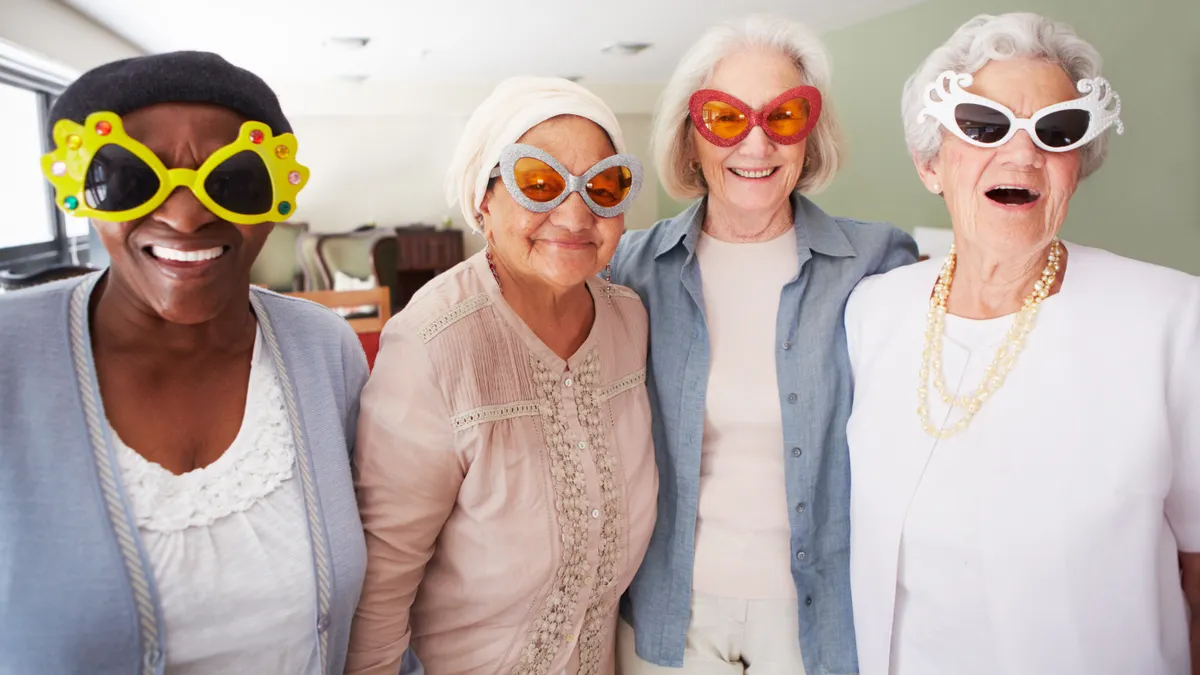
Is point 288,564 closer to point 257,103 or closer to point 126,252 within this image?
point 126,252

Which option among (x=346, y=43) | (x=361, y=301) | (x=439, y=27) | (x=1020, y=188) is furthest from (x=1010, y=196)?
(x=346, y=43)

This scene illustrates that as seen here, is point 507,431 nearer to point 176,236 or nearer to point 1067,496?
point 176,236

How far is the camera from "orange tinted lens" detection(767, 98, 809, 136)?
171 cm

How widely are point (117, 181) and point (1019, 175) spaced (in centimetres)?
145

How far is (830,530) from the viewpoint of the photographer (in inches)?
66.5

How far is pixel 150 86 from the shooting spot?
1.02 meters

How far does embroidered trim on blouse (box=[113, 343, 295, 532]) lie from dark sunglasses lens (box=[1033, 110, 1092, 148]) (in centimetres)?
139

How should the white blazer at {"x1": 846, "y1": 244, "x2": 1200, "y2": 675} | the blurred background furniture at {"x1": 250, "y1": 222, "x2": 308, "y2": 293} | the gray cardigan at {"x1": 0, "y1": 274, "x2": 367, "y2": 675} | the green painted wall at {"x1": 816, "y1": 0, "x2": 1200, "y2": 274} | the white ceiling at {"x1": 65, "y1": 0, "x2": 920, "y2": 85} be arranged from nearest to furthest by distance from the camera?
the gray cardigan at {"x1": 0, "y1": 274, "x2": 367, "y2": 675} → the white blazer at {"x1": 846, "y1": 244, "x2": 1200, "y2": 675} → the green painted wall at {"x1": 816, "y1": 0, "x2": 1200, "y2": 274} → the white ceiling at {"x1": 65, "y1": 0, "x2": 920, "y2": 85} → the blurred background furniture at {"x1": 250, "y1": 222, "x2": 308, "y2": 293}

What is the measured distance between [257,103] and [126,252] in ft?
0.91

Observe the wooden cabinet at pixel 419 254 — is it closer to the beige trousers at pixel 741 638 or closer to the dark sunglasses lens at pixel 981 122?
the beige trousers at pixel 741 638

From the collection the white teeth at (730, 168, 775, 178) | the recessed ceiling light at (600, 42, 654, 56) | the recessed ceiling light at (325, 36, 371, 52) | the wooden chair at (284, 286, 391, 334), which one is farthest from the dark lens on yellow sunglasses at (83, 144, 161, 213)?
the recessed ceiling light at (600, 42, 654, 56)

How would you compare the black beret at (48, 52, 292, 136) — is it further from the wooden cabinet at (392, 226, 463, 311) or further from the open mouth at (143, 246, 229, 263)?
the wooden cabinet at (392, 226, 463, 311)

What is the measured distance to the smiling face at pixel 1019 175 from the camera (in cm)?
139

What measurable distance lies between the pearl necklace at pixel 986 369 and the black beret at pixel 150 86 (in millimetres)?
1273
